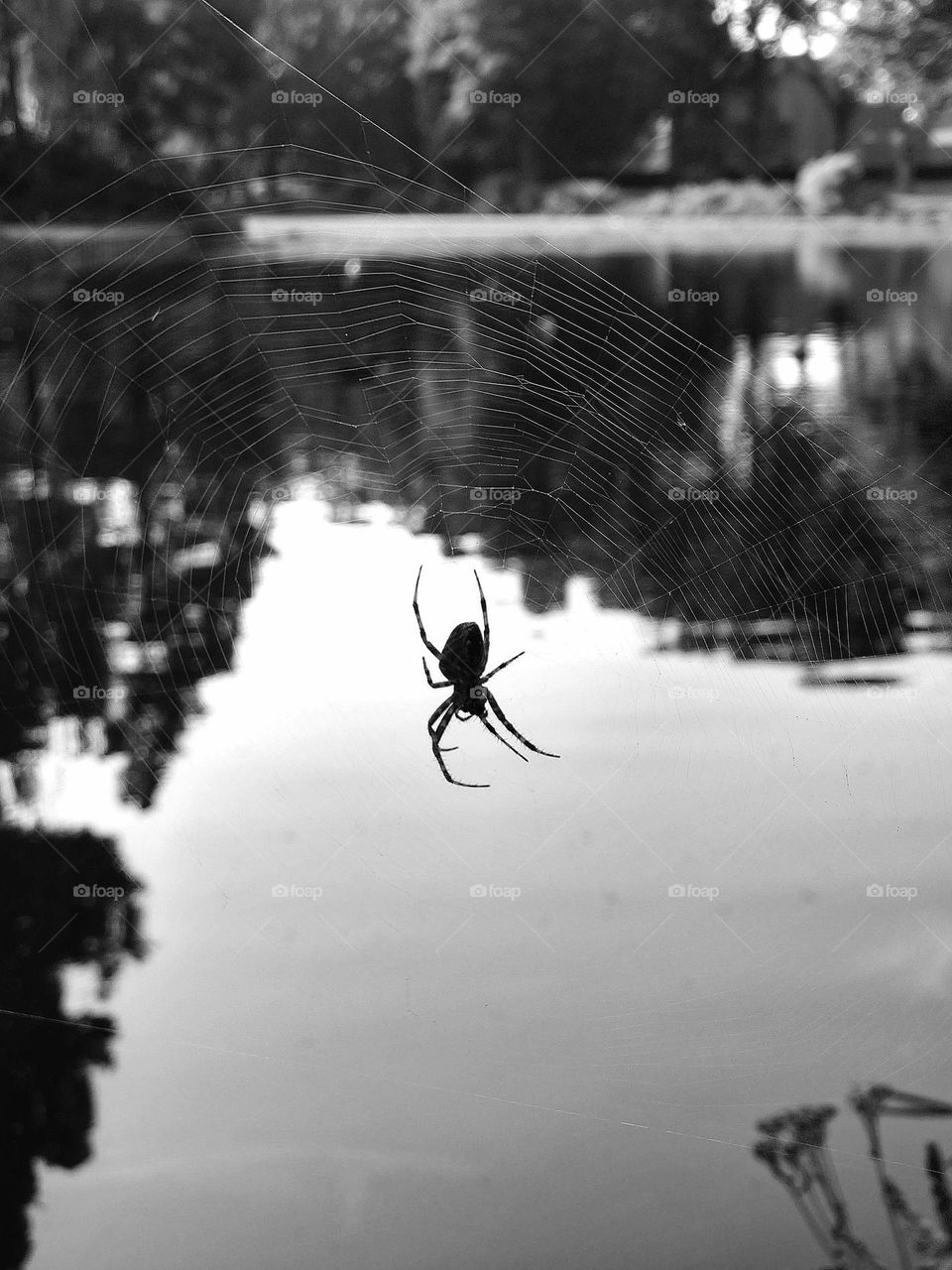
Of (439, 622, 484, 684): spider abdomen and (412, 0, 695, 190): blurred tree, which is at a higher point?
(412, 0, 695, 190): blurred tree

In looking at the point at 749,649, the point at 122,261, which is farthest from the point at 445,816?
the point at 122,261

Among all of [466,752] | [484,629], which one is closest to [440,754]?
[466,752]

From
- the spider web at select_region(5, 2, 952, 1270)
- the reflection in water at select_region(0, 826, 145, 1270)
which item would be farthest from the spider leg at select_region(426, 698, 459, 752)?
the reflection in water at select_region(0, 826, 145, 1270)

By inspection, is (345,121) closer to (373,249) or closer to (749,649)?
(373,249)

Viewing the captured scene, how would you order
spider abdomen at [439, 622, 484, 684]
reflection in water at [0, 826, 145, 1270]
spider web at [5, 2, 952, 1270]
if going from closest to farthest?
spider web at [5, 2, 952, 1270] < spider abdomen at [439, 622, 484, 684] < reflection in water at [0, 826, 145, 1270]

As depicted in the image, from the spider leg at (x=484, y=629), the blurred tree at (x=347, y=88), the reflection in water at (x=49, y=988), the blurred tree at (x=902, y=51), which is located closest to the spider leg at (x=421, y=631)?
the spider leg at (x=484, y=629)

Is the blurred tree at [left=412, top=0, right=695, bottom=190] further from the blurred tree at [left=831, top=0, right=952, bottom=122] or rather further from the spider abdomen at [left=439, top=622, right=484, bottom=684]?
the spider abdomen at [left=439, top=622, right=484, bottom=684]
